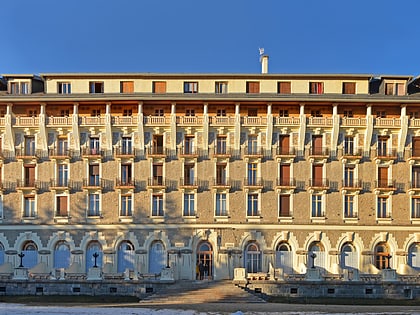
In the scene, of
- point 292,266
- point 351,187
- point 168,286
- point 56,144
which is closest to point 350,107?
point 351,187

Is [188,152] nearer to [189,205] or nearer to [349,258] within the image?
[189,205]

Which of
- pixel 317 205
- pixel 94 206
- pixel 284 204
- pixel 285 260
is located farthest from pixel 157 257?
pixel 317 205

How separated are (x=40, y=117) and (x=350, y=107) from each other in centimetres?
2498

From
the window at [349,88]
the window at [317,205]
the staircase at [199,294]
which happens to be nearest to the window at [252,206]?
the window at [317,205]

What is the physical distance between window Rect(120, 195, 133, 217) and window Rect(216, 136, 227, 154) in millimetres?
8093

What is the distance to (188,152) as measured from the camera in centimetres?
4822

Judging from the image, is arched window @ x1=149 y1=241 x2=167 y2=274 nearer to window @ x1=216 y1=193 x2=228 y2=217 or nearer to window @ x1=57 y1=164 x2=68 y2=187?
window @ x1=216 y1=193 x2=228 y2=217

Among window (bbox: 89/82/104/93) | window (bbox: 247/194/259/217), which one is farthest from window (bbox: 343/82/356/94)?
window (bbox: 89/82/104/93)

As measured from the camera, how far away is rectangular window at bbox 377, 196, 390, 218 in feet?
157

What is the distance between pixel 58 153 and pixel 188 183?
426 inches

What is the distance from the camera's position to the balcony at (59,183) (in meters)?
47.7

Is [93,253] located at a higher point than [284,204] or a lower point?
lower

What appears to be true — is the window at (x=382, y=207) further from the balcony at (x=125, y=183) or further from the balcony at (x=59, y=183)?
the balcony at (x=59, y=183)

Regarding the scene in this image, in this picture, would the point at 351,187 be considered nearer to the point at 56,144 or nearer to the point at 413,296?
the point at 413,296
